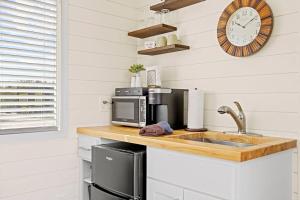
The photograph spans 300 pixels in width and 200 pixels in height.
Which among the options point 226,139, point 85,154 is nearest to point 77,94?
point 85,154

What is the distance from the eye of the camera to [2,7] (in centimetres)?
203

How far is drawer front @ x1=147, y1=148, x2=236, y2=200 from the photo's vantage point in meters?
1.34

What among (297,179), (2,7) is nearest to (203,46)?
(297,179)

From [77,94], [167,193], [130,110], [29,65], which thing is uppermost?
[29,65]

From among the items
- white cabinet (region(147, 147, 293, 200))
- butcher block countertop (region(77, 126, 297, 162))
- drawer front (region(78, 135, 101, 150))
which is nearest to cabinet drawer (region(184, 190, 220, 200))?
white cabinet (region(147, 147, 293, 200))

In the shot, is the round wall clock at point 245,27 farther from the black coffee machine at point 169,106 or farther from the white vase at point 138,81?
the white vase at point 138,81

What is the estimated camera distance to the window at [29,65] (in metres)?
2.04

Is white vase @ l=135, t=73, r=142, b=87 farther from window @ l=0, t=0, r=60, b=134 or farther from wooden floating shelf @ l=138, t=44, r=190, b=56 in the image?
window @ l=0, t=0, r=60, b=134

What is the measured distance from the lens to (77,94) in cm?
241

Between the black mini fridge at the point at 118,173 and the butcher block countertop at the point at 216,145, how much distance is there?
10 centimetres

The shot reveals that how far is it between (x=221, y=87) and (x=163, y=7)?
0.93 meters

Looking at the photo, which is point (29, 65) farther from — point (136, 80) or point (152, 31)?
point (152, 31)

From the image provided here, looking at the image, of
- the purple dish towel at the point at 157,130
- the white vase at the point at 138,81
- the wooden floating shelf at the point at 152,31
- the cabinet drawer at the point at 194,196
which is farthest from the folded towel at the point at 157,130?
the wooden floating shelf at the point at 152,31

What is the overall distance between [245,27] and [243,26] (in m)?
0.02
